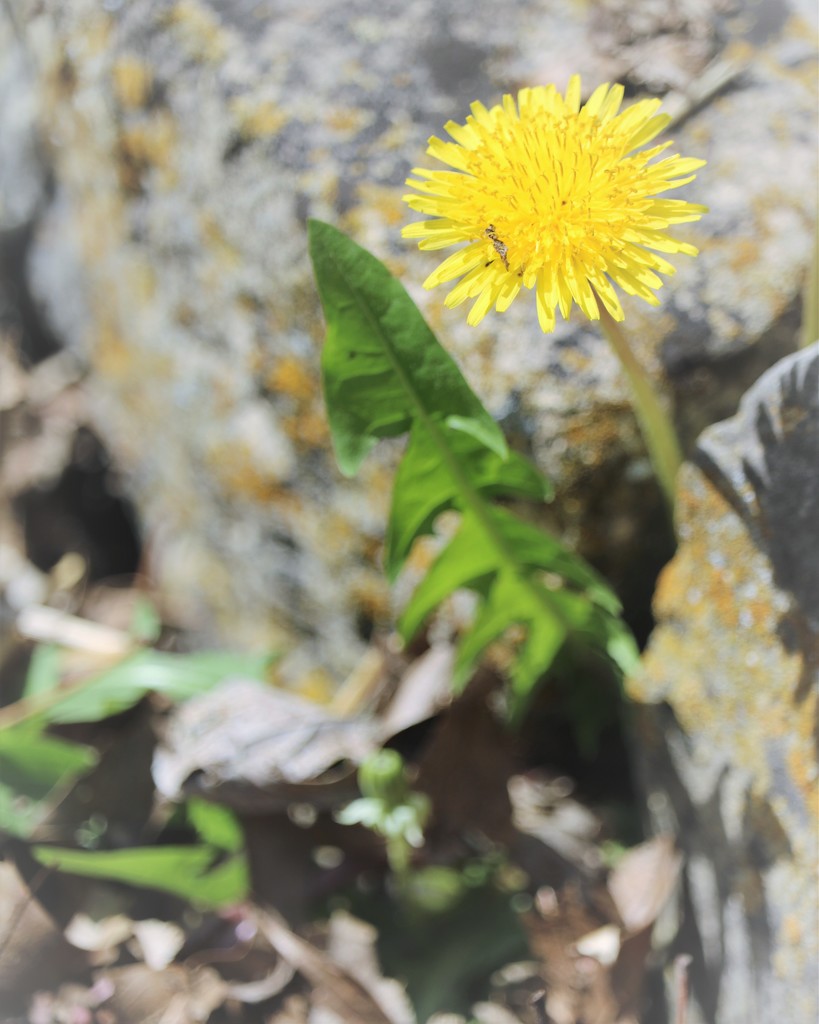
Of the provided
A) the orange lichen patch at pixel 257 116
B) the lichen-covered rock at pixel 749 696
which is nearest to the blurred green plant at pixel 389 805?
the lichen-covered rock at pixel 749 696

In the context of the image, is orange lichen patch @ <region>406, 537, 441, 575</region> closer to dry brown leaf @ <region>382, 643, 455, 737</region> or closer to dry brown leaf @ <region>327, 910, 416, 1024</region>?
dry brown leaf @ <region>382, 643, 455, 737</region>

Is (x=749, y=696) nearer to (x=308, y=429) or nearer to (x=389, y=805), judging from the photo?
(x=389, y=805)

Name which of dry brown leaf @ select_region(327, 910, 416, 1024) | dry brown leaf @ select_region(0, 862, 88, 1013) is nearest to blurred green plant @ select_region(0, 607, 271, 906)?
dry brown leaf @ select_region(0, 862, 88, 1013)

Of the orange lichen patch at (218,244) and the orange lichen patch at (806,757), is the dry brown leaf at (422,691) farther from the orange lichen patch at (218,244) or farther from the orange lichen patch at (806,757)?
the orange lichen patch at (218,244)

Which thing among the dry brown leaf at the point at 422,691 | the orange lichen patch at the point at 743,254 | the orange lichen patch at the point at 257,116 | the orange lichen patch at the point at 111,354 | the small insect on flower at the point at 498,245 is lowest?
the dry brown leaf at the point at 422,691

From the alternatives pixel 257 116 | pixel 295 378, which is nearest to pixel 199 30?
pixel 257 116

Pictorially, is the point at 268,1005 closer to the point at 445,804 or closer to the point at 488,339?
the point at 445,804
